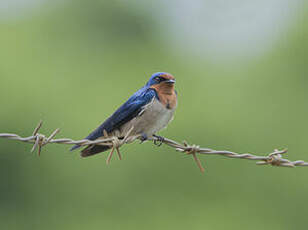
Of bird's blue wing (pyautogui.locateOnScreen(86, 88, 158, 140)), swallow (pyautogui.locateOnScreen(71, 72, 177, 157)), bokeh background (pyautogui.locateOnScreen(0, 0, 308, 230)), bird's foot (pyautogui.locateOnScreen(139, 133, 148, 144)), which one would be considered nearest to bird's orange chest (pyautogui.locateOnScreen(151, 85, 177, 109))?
swallow (pyautogui.locateOnScreen(71, 72, 177, 157))

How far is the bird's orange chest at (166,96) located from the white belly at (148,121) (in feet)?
0.25

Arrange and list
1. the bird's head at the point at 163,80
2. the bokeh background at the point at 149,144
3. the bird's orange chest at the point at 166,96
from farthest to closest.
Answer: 1. the bokeh background at the point at 149,144
2. the bird's head at the point at 163,80
3. the bird's orange chest at the point at 166,96

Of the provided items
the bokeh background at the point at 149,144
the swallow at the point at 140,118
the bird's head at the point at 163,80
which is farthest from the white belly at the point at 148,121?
the bokeh background at the point at 149,144

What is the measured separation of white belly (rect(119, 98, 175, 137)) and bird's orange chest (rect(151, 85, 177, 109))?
8 cm

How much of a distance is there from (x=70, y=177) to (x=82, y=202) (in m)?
1.67

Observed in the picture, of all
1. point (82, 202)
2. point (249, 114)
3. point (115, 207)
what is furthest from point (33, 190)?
point (249, 114)

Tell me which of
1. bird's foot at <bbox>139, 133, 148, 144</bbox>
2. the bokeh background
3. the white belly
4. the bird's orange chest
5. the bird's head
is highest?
the bokeh background

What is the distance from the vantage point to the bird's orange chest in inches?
195

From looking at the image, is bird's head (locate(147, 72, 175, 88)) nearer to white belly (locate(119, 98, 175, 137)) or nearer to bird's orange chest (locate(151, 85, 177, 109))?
bird's orange chest (locate(151, 85, 177, 109))

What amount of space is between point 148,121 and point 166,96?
13.1 inches

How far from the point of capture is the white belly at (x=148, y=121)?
483 cm

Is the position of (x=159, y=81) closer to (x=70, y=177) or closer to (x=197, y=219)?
(x=197, y=219)

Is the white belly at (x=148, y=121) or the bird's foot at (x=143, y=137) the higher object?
the white belly at (x=148, y=121)

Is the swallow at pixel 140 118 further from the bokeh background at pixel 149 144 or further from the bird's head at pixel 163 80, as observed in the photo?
the bokeh background at pixel 149 144
